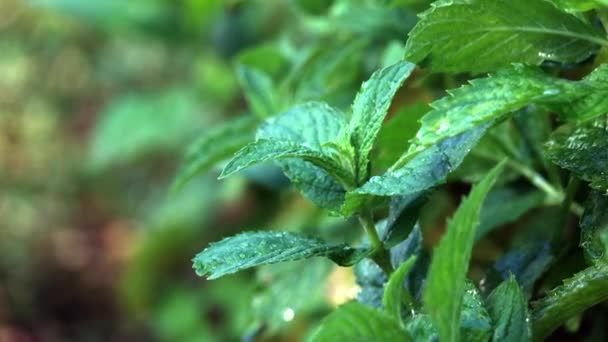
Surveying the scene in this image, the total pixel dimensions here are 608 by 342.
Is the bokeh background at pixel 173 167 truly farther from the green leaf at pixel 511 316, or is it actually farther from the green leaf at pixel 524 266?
the green leaf at pixel 511 316

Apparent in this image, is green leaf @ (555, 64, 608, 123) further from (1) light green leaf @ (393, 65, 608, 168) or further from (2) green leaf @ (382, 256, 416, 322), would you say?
(2) green leaf @ (382, 256, 416, 322)

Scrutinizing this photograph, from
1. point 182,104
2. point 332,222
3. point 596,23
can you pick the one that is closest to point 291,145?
point 596,23

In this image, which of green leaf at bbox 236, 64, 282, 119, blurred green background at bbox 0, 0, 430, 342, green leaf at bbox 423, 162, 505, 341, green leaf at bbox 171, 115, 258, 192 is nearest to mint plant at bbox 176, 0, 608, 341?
green leaf at bbox 423, 162, 505, 341

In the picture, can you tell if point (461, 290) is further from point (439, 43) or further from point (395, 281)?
point (439, 43)

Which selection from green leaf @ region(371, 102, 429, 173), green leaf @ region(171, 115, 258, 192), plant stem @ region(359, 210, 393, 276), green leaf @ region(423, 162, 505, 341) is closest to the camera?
green leaf @ region(423, 162, 505, 341)

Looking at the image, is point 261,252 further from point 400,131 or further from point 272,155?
point 400,131

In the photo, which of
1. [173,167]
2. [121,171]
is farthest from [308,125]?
[121,171]
